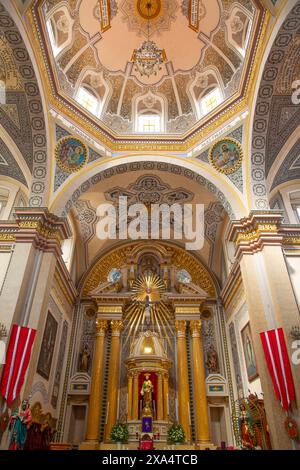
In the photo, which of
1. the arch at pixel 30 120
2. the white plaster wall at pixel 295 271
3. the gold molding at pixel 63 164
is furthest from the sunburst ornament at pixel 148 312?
the white plaster wall at pixel 295 271

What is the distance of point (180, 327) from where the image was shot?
16.6m

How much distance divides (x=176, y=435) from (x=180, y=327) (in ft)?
15.7

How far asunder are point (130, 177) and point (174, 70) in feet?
17.4

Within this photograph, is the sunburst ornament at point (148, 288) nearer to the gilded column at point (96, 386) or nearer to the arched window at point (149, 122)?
the gilded column at point (96, 386)

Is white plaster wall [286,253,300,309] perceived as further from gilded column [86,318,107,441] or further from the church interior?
gilded column [86,318,107,441]

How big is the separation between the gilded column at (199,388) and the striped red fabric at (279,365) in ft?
21.9

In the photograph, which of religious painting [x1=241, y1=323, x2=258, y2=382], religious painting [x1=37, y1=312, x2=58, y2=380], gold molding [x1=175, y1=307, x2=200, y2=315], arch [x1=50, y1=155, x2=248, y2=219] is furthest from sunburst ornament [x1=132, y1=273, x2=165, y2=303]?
arch [x1=50, y1=155, x2=248, y2=219]

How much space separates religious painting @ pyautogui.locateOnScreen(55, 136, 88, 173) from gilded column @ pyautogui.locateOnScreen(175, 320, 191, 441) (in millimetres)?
8977

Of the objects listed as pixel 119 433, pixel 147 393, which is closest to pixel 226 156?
pixel 147 393

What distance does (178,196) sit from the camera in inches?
649

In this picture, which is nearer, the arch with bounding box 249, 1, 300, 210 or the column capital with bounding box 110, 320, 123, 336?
the arch with bounding box 249, 1, 300, 210

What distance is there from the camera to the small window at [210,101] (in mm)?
14664

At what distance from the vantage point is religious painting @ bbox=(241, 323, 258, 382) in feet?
40.6

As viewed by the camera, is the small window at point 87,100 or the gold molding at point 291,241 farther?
the small window at point 87,100
